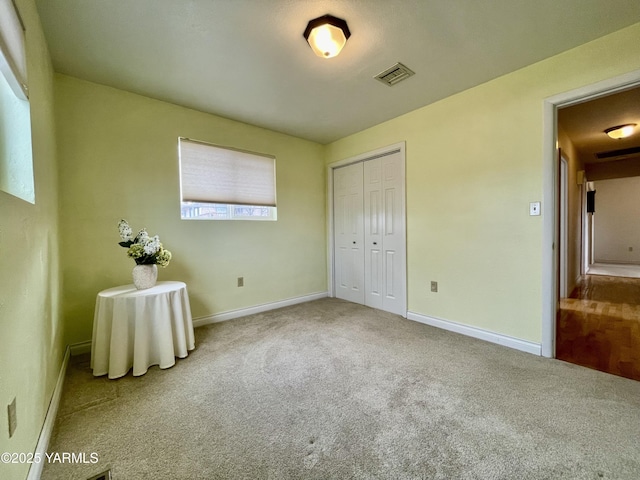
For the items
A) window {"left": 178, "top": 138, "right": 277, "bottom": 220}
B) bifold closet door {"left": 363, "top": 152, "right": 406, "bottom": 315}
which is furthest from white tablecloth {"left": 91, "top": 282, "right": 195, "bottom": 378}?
bifold closet door {"left": 363, "top": 152, "right": 406, "bottom": 315}

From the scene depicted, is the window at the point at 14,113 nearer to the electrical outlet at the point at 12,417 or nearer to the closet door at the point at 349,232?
the electrical outlet at the point at 12,417

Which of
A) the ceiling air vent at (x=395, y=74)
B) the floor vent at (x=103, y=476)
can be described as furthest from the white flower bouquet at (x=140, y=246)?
the ceiling air vent at (x=395, y=74)

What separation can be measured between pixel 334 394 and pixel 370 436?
1.31ft

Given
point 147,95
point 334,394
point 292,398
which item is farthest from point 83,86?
point 334,394

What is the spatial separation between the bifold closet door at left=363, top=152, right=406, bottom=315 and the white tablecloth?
251 cm

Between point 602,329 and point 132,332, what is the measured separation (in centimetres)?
460

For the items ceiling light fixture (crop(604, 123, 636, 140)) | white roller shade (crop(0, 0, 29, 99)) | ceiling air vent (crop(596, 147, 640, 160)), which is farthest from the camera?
ceiling air vent (crop(596, 147, 640, 160))

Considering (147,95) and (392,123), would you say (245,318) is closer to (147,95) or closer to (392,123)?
(147,95)

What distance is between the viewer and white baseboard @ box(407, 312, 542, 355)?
2.27 metres

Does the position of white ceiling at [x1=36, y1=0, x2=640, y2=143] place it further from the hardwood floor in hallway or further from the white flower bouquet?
the hardwood floor in hallway

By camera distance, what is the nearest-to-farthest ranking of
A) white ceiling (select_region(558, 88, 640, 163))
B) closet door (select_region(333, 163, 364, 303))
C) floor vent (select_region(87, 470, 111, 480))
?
floor vent (select_region(87, 470, 111, 480))
white ceiling (select_region(558, 88, 640, 163))
closet door (select_region(333, 163, 364, 303))

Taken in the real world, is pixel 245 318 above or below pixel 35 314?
below

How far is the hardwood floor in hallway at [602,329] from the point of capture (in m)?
2.10

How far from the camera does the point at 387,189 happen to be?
344cm
